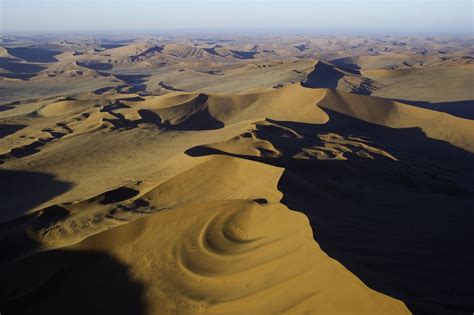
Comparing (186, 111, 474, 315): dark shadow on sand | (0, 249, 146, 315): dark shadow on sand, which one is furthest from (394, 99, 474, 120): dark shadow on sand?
(0, 249, 146, 315): dark shadow on sand

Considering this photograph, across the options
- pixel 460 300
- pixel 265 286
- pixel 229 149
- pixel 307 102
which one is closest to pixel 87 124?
pixel 229 149

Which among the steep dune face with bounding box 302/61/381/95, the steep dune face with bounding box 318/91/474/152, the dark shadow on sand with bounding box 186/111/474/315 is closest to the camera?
the dark shadow on sand with bounding box 186/111/474/315

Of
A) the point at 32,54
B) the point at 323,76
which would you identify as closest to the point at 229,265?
the point at 323,76

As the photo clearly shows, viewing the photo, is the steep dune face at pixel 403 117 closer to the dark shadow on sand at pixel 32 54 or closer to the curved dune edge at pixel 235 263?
the curved dune edge at pixel 235 263

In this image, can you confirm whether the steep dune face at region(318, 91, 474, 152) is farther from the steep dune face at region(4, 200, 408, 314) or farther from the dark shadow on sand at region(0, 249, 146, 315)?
the dark shadow on sand at region(0, 249, 146, 315)

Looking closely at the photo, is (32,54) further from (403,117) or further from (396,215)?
(396,215)

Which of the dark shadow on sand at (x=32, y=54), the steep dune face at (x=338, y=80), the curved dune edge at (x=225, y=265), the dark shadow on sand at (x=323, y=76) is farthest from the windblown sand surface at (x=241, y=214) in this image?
the dark shadow on sand at (x=32, y=54)
